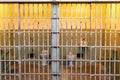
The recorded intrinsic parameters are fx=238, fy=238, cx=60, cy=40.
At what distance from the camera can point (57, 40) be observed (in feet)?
18.1

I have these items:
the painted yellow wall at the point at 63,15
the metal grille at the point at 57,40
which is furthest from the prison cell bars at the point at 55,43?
the painted yellow wall at the point at 63,15

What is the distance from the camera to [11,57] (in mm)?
5730

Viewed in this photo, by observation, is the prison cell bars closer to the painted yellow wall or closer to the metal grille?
the metal grille

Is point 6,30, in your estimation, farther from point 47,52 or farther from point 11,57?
point 47,52

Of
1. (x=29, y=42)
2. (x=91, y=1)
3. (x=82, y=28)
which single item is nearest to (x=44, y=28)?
(x=29, y=42)

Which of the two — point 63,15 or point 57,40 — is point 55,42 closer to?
point 57,40

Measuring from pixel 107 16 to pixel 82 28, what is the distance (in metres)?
0.64

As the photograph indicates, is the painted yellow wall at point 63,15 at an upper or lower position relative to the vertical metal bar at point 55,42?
upper

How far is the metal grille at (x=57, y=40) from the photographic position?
5520 mm

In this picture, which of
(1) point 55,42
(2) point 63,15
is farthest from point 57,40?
(2) point 63,15

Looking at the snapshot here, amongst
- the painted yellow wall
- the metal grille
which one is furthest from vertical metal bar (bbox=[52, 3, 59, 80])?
the painted yellow wall

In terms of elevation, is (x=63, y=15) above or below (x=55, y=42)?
above

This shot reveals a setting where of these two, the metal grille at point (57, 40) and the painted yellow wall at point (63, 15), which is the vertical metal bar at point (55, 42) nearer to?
the metal grille at point (57, 40)

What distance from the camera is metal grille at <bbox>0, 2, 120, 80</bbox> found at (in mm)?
5520
